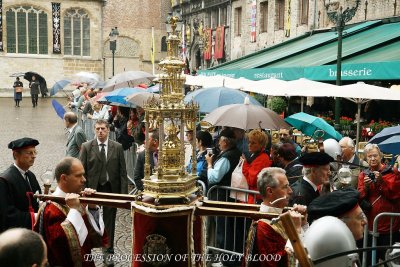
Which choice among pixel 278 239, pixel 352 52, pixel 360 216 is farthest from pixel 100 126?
pixel 352 52

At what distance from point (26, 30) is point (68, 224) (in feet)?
132

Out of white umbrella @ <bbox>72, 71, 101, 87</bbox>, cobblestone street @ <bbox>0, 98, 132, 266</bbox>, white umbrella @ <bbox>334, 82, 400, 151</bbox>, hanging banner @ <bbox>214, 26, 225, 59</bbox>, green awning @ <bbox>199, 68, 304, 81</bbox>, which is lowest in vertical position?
cobblestone street @ <bbox>0, 98, 132, 266</bbox>

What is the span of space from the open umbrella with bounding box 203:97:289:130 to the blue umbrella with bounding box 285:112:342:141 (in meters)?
0.99

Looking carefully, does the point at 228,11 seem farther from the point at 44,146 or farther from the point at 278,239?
the point at 278,239

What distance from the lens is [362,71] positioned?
41.3ft

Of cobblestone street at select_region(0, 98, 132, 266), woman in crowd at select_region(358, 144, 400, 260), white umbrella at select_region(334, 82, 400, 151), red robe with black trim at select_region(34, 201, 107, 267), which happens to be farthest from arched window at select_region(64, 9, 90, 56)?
A: red robe with black trim at select_region(34, 201, 107, 267)

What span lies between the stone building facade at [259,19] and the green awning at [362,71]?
1.54 m

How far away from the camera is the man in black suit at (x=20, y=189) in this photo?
4.87 m

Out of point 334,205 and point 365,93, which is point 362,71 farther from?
point 334,205

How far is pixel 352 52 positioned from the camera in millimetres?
14836

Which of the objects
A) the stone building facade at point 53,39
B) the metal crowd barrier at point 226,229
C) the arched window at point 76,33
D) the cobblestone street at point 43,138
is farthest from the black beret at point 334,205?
the arched window at point 76,33

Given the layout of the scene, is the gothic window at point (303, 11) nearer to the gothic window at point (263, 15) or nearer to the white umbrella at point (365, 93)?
the gothic window at point (263, 15)

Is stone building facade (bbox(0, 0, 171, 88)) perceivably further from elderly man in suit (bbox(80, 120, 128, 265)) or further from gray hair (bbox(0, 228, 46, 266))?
gray hair (bbox(0, 228, 46, 266))

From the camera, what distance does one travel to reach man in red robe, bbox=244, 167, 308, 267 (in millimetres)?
3984
